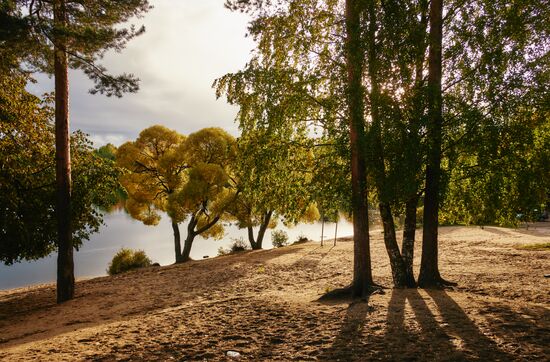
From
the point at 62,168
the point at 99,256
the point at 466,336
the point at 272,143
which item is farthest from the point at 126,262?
the point at 466,336

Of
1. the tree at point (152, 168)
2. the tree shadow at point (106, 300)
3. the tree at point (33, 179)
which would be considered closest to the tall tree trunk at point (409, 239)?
the tree shadow at point (106, 300)

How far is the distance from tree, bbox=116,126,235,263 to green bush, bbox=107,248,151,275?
8.10ft

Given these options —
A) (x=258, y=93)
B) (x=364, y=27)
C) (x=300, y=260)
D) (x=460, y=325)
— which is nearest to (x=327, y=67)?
(x=364, y=27)

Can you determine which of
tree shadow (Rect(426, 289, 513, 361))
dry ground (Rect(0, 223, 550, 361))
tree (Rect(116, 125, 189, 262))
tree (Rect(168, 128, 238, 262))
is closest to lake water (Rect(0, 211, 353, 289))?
tree (Rect(168, 128, 238, 262))

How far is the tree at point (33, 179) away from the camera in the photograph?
1294cm

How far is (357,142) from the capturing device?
30.8 feet

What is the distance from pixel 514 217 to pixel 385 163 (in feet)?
11.4

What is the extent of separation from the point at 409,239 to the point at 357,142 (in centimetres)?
371

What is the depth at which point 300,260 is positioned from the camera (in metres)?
20.4

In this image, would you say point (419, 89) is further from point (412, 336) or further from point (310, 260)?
point (310, 260)

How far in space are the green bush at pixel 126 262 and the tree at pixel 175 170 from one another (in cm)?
247

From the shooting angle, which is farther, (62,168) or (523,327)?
(62,168)

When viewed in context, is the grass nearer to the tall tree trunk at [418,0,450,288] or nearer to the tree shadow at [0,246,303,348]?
the tall tree trunk at [418,0,450,288]

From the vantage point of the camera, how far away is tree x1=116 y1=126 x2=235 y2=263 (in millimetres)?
26297
